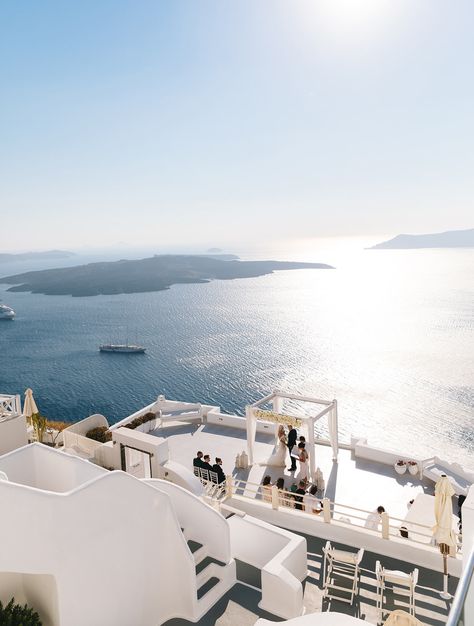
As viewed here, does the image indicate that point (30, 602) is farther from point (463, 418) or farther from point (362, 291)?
point (362, 291)

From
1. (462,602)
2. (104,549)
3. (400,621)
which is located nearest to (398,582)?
(400,621)

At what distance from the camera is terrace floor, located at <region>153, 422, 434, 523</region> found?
49.1ft

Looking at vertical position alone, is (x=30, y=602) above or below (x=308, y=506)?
above

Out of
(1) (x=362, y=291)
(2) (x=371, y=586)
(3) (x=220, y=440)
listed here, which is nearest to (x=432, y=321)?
(1) (x=362, y=291)

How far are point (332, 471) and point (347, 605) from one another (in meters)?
7.40

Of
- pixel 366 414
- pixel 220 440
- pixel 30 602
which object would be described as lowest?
pixel 366 414

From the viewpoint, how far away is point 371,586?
33.1 feet

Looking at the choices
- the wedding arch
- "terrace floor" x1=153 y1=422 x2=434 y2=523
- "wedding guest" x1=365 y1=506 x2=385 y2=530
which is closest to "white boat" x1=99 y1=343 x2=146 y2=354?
"terrace floor" x1=153 y1=422 x2=434 y2=523

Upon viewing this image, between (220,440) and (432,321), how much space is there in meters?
92.3

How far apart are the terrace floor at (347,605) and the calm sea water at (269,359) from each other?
33917mm

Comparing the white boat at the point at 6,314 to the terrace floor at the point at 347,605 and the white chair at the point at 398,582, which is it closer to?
the terrace floor at the point at 347,605

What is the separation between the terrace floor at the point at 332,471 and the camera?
15.0 metres

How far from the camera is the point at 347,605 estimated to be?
31.1 feet

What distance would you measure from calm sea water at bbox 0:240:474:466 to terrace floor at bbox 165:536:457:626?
33917 millimetres
